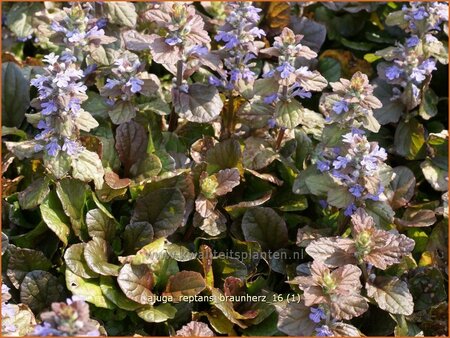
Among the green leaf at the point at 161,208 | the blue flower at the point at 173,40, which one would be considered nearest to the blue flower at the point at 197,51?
the blue flower at the point at 173,40

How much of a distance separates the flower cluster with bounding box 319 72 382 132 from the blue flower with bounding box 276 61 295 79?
0.24 m

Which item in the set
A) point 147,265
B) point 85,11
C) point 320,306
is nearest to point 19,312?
point 147,265

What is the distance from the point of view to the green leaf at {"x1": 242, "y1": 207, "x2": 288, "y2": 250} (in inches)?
156

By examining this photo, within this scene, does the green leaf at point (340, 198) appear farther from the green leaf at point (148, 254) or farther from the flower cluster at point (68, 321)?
the flower cluster at point (68, 321)

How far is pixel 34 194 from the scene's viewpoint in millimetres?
3771

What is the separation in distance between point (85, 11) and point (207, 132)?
105 cm

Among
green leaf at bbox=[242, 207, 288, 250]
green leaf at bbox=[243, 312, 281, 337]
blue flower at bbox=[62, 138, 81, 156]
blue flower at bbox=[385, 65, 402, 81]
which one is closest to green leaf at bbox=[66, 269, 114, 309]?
blue flower at bbox=[62, 138, 81, 156]

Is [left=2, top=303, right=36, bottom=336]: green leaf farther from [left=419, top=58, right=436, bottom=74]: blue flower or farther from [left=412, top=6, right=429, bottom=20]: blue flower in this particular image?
[left=412, top=6, right=429, bottom=20]: blue flower

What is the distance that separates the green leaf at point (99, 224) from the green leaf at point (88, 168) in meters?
0.17

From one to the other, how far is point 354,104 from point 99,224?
1.52 m

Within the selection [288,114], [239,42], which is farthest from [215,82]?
[288,114]

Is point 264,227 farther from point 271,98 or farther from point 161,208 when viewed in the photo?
Answer: point 271,98

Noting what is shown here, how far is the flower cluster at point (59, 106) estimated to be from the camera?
3473 mm

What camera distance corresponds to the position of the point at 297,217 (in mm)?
4141
